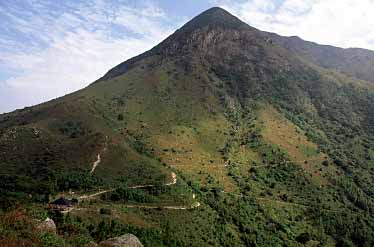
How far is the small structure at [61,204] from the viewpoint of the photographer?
2565 inches

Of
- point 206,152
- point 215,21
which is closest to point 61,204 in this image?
point 206,152

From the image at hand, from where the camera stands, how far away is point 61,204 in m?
69.2

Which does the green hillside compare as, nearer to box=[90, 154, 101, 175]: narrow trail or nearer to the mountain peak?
box=[90, 154, 101, 175]: narrow trail

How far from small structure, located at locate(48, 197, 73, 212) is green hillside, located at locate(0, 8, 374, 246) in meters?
2.67

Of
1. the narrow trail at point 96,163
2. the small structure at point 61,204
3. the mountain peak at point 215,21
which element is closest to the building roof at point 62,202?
the small structure at point 61,204

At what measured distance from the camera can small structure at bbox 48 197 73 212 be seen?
65150 millimetres

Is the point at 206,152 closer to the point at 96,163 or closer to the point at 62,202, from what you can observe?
the point at 96,163

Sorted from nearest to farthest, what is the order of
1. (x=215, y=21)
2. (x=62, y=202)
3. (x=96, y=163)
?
1. (x=62, y=202)
2. (x=96, y=163)
3. (x=215, y=21)

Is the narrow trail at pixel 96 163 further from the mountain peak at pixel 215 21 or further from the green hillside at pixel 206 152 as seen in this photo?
the mountain peak at pixel 215 21

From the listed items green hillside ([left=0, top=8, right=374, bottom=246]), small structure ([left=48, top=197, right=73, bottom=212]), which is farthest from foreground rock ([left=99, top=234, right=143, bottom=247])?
small structure ([left=48, top=197, right=73, bottom=212])

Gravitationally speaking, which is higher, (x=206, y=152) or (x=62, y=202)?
(x=206, y=152)

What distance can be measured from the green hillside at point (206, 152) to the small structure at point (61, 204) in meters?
2.67

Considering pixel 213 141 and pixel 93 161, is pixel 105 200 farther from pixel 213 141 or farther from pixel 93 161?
pixel 213 141

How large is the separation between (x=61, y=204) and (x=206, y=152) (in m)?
52.0
